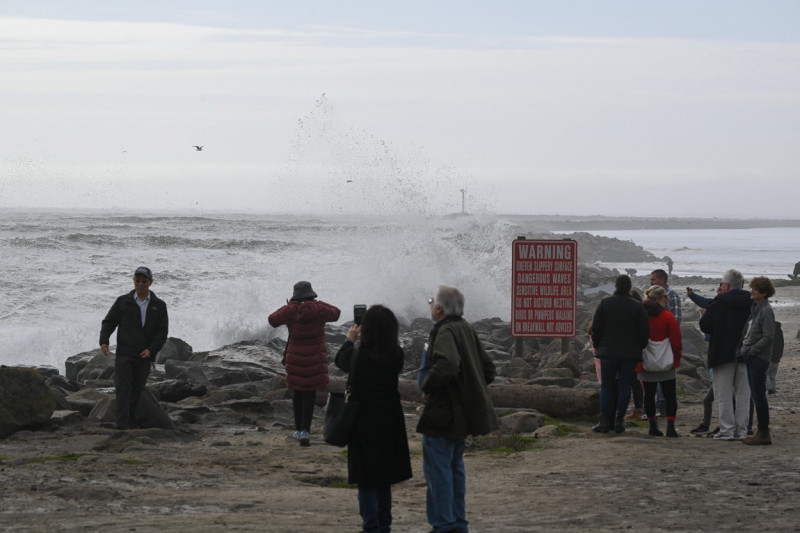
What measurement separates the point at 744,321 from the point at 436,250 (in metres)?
21.0

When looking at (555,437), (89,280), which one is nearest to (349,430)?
(555,437)

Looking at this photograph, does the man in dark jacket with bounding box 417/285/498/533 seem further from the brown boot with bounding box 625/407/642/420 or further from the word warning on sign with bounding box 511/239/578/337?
the word warning on sign with bounding box 511/239/578/337

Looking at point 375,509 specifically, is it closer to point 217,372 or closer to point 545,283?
point 545,283

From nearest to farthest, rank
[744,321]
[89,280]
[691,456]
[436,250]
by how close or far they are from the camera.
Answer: [691,456] → [744,321] → [436,250] → [89,280]

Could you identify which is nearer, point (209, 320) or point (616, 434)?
point (616, 434)

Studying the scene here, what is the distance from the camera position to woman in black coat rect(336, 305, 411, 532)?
6.34m

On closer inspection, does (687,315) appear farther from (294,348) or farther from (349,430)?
(349,430)

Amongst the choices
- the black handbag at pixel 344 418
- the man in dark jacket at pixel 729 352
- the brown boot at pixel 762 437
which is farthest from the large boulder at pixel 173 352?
the black handbag at pixel 344 418

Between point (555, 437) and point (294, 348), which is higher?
point (294, 348)

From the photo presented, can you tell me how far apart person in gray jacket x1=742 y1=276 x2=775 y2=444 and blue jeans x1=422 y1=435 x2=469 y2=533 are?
439cm

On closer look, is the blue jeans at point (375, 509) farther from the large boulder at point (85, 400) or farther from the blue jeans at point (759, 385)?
the large boulder at point (85, 400)

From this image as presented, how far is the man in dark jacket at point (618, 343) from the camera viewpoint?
35.1 feet

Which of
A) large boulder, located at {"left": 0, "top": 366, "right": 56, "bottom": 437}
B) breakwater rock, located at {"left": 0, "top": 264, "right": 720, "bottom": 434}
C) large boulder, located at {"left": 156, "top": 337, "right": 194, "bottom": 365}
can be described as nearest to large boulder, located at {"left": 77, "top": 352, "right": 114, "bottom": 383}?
breakwater rock, located at {"left": 0, "top": 264, "right": 720, "bottom": 434}

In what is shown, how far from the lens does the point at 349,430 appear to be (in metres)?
6.38
